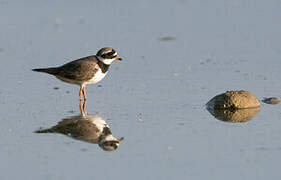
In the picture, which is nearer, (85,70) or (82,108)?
(82,108)

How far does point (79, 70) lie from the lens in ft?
37.0

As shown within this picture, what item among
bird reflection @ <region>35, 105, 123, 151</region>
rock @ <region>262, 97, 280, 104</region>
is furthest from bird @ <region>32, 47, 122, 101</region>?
rock @ <region>262, 97, 280, 104</region>

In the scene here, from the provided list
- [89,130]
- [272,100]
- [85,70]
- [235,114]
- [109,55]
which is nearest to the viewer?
[89,130]

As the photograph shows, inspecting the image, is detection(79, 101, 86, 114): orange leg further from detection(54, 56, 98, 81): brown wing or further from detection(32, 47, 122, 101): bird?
detection(54, 56, 98, 81): brown wing

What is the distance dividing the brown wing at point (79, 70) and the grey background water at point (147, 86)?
39 centimetres

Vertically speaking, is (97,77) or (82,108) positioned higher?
(97,77)

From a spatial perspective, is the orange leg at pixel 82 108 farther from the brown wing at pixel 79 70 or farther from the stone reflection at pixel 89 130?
the brown wing at pixel 79 70

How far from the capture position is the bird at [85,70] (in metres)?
11.3

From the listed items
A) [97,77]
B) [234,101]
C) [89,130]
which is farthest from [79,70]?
[234,101]

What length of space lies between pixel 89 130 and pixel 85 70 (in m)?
2.12

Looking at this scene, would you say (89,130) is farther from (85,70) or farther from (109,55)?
(109,55)

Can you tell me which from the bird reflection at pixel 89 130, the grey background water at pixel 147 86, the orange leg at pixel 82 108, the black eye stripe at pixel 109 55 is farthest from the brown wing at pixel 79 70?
the bird reflection at pixel 89 130

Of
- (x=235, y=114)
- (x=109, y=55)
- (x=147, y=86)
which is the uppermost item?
(x=109, y=55)

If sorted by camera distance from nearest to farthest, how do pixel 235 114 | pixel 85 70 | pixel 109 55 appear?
pixel 235 114, pixel 85 70, pixel 109 55
